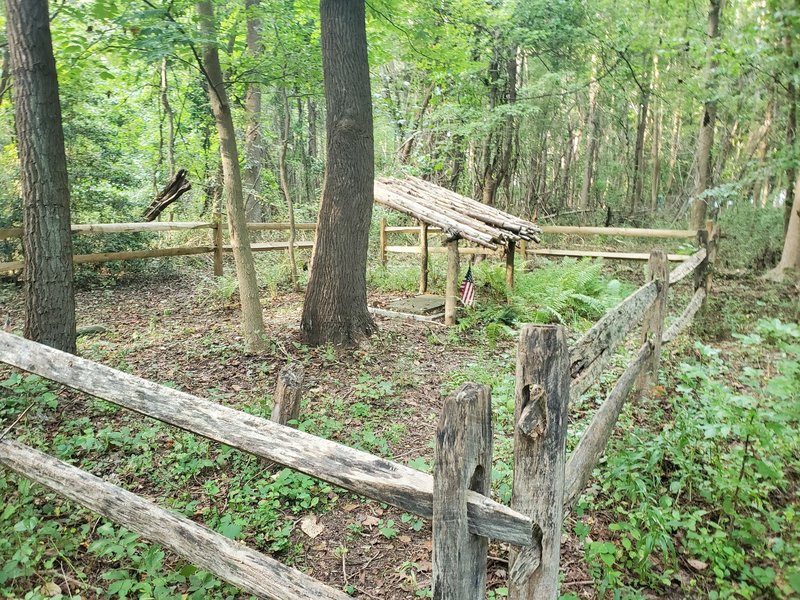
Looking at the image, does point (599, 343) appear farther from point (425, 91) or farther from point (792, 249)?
point (425, 91)

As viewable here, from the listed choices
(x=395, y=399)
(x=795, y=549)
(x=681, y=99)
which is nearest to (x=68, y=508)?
(x=395, y=399)

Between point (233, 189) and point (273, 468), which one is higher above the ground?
point (233, 189)

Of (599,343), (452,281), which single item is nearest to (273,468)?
(599,343)

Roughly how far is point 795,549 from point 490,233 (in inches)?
237

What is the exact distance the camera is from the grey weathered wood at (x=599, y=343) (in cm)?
313

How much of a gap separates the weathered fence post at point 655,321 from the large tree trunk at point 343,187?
3.51 m

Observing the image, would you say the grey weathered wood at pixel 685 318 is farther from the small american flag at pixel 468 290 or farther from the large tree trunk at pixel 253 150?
the large tree trunk at pixel 253 150

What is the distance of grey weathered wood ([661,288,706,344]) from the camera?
6.38 meters

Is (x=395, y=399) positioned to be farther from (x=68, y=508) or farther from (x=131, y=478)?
(x=68, y=508)

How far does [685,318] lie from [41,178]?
26.7ft

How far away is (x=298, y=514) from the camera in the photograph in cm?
361

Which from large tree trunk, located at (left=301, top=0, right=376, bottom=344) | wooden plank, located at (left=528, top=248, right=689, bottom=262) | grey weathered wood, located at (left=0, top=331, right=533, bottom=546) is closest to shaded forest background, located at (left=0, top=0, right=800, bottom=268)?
large tree trunk, located at (left=301, top=0, right=376, bottom=344)

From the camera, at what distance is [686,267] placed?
24.0ft

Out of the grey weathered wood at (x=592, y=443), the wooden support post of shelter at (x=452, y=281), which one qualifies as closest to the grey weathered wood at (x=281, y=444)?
the grey weathered wood at (x=592, y=443)
